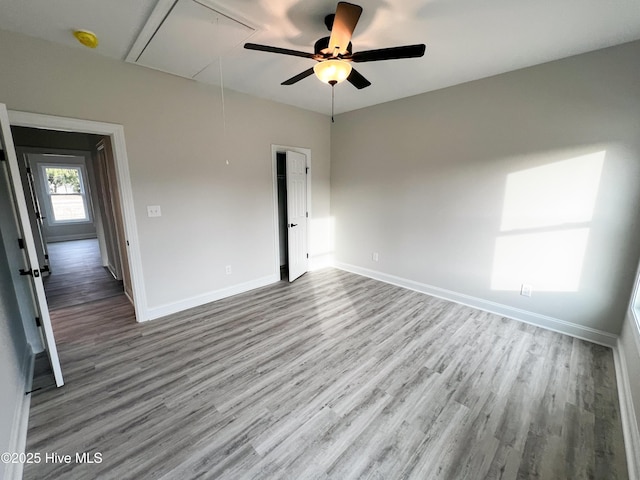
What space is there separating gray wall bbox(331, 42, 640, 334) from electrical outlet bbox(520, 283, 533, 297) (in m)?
0.05

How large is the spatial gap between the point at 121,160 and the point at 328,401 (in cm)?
306

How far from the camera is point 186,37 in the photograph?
2201mm

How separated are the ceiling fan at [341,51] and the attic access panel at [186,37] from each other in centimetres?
40

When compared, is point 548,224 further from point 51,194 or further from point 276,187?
point 51,194

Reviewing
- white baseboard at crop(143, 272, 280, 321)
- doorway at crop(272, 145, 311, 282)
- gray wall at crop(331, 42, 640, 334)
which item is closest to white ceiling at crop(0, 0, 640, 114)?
gray wall at crop(331, 42, 640, 334)

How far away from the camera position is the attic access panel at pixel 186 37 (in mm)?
1900

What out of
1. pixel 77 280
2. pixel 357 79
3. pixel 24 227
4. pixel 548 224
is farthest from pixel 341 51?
pixel 77 280

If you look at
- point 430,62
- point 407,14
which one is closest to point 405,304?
point 430,62

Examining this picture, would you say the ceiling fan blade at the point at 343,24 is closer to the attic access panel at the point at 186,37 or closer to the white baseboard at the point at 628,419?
the attic access panel at the point at 186,37

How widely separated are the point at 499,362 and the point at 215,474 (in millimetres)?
2396

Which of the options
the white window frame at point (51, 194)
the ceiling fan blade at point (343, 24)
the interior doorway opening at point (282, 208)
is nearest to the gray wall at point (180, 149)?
the interior doorway opening at point (282, 208)

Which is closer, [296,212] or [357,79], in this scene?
[357,79]

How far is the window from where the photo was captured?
294 inches

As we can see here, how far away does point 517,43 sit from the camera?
231 cm
